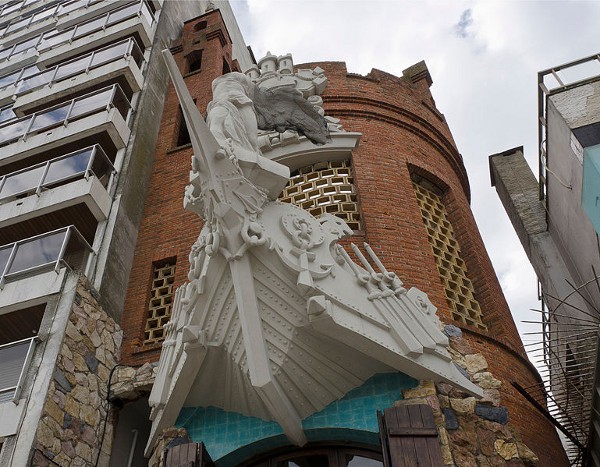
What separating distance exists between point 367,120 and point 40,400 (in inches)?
319

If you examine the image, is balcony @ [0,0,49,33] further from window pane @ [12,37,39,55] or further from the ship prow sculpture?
the ship prow sculpture

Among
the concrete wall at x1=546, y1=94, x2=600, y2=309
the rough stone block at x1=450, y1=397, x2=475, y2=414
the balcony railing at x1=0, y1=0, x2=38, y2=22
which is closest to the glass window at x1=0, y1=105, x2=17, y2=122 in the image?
the balcony railing at x1=0, y1=0, x2=38, y2=22

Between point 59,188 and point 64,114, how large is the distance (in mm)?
3109

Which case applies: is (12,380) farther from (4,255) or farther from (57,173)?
(57,173)

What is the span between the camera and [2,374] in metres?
9.11

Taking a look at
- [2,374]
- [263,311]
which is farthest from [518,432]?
[2,374]

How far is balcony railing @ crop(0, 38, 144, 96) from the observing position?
16.9 metres

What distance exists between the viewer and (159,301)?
11.5 meters

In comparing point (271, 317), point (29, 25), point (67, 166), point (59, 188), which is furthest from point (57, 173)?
point (29, 25)

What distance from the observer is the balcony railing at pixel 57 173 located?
13.0m

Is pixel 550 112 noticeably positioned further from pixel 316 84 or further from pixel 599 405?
pixel 599 405

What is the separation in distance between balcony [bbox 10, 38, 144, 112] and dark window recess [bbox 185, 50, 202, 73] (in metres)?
1.44

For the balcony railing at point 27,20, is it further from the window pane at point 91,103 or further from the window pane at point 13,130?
the window pane at point 91,103

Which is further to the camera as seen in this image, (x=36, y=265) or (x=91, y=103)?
(x=91, y=103)
